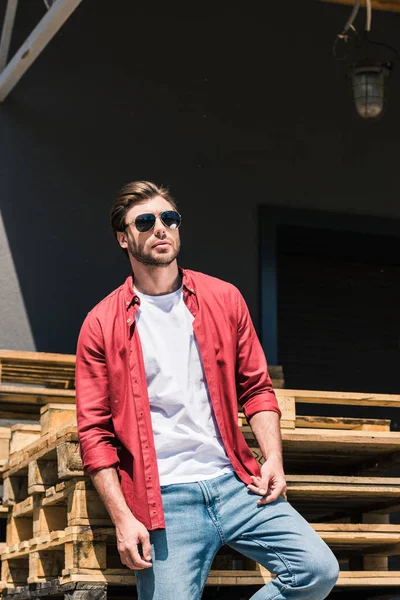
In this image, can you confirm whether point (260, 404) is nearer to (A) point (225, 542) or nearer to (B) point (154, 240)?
(A) point (225, 542)

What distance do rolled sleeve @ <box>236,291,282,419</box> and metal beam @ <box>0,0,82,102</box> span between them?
282cm

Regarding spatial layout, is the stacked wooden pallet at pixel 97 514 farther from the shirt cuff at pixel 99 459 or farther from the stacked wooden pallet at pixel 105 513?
the shirt cuff at pixel 99 459

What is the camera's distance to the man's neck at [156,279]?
463 centimetres

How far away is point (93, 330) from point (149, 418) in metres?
0.45

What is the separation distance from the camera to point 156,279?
4641 mm

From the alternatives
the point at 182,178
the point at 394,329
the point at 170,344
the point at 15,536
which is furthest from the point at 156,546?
the point at 394,329

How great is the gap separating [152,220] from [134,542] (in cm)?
130

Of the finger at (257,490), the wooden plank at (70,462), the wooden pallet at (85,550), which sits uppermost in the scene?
the wooden plank at (70,462)

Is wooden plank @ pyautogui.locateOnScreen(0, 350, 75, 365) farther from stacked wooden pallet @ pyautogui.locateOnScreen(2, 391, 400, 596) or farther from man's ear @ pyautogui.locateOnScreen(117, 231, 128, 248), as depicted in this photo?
man's ear @ pyautogui.locateOnScreen(117, 231, 128, 248)

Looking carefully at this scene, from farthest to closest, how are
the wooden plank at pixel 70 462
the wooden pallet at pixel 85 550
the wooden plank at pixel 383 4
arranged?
the wooden plank at pixel 383 4, the wooden plank at pixel 70 462, the wooden pallet at pixel 85 550

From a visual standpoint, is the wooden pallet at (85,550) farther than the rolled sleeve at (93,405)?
Yes

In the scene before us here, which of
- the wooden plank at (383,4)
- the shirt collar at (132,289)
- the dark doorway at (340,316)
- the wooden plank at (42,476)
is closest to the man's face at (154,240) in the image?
the shirt collar at (132,289)

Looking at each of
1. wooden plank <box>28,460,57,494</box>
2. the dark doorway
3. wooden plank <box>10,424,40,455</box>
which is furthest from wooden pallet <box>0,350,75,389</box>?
the dark doorway

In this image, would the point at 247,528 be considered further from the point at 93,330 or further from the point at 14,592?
the point at 14,592
